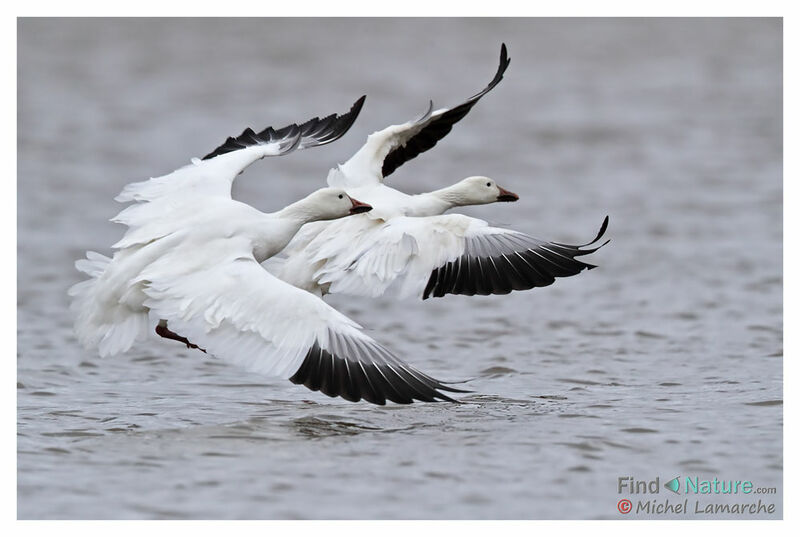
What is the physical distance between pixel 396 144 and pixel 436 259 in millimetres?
1788

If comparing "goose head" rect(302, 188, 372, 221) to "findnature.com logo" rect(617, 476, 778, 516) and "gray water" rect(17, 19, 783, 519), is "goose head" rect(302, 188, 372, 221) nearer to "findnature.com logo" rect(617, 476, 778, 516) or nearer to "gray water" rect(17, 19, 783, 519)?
"gray water" rect(17, 19, 783, 519)

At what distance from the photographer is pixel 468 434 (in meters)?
9.41

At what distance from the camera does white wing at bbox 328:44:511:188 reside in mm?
11320

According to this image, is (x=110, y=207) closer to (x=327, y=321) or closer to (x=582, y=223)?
(x=582, y=223)

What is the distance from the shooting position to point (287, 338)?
8969 millimetres

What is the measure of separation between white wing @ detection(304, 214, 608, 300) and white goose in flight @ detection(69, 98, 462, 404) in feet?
1.27

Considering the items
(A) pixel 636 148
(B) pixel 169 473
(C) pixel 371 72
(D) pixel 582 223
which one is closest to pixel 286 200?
(D) pixel 582 223

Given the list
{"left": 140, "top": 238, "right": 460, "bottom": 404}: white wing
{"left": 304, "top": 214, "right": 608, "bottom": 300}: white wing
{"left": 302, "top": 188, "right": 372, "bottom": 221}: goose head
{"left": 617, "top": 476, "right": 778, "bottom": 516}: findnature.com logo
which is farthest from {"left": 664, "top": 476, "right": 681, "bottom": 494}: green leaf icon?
{"left": 302, "top": 188, "right": 372, "bottom": 221}: goose head

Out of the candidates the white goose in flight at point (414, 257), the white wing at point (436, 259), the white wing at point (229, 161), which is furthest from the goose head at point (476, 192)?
the white wing at point (229, 161)

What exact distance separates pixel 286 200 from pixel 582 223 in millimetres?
4090

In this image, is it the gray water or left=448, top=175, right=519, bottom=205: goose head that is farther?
left=448, top=175, right=519, bottom=205: goose head

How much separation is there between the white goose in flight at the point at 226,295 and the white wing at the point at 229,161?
0.7 inches

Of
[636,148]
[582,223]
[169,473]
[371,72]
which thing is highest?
[371,72]

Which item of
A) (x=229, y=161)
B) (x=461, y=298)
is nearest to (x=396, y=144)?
(x=229, y=161)
